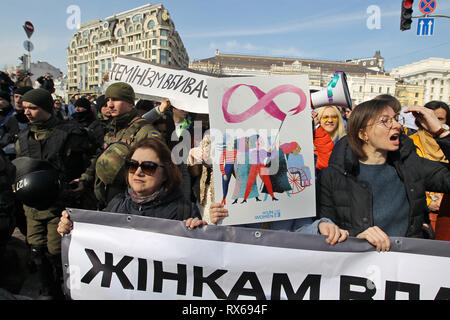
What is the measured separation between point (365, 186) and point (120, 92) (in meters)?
2.23

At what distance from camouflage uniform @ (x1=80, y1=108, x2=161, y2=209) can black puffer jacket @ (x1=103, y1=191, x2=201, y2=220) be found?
1.52 feet

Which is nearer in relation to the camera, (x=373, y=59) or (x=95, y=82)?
(x=95, y=82)

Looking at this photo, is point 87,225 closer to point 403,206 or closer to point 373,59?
point 403,206

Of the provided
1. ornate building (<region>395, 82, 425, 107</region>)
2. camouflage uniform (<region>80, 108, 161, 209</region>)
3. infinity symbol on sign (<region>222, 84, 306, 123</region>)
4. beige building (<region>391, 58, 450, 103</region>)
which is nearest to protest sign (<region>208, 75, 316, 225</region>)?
infinity symbol on sign (<region>222, 84, 306, 123</region>)

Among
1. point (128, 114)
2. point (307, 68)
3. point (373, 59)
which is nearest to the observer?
point (128, 114)

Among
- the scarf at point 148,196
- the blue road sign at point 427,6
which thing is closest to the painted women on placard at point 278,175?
the scarf at point 148,196

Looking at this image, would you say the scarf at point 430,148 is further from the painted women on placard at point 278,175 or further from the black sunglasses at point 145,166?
the black sunglasses at point 145,166

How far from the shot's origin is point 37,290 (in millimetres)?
2977

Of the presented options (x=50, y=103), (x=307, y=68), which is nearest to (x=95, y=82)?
(x=307, y=68)

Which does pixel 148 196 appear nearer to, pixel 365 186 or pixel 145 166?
pixel 145 166

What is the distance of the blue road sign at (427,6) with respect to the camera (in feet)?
29.5

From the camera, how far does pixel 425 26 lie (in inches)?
362

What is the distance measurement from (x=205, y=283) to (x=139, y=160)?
0.87 m
